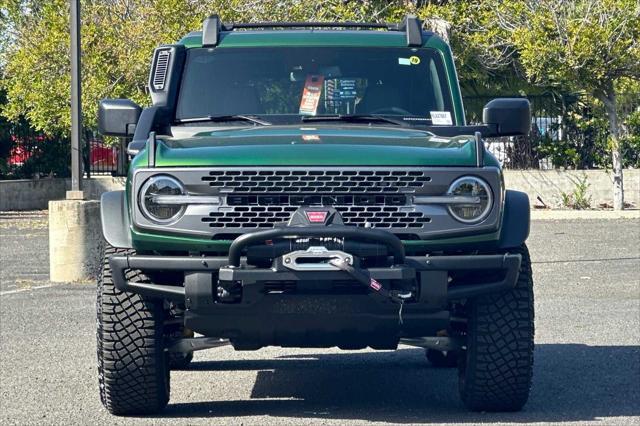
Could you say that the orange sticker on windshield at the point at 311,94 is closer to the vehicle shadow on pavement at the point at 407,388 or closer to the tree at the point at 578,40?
the vehicle shadow on pavement at the point at 407,388

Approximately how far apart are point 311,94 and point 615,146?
1919cm

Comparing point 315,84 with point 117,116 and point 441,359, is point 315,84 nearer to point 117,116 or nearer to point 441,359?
point 117,116

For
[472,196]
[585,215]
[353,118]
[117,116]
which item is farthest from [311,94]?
[585,215]

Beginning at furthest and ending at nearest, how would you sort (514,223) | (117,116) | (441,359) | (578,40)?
1. (578,40)
2. (441,359)
3. (117,116)
4. (514,223)

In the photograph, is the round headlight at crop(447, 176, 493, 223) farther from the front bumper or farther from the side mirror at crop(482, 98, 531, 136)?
the side mirror at crop(482, 98, 531, 136)

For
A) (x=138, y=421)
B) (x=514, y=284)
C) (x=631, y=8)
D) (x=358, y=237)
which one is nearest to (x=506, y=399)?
(x=514, y=284)

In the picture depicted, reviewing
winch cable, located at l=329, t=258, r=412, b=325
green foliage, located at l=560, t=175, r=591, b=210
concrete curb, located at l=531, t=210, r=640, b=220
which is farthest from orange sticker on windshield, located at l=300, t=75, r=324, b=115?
green foliage, located at l=560, t=175, r=591, b=210

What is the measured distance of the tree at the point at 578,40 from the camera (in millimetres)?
24688

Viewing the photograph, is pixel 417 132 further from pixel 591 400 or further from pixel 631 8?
pixel 631 8

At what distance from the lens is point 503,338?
6.80 m

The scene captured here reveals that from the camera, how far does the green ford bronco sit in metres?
6.30

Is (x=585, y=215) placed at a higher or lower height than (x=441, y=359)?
lower

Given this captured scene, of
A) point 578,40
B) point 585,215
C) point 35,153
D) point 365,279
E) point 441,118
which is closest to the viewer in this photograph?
point 365,279

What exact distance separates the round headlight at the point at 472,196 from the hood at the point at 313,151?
0.32 feet
